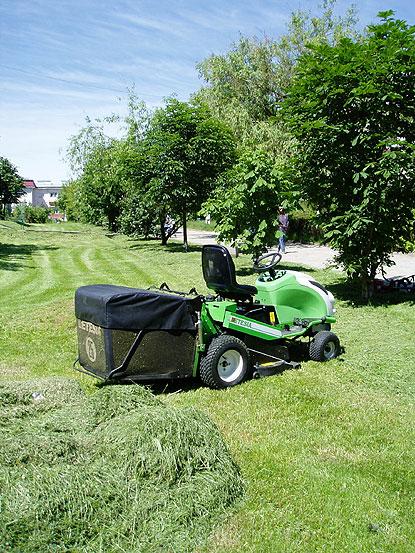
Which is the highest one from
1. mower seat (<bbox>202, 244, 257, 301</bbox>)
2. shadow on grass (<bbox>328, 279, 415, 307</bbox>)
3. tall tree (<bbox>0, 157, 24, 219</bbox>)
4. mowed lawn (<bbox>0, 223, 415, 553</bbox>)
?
tall tree (<bbox>0, 157, 24, 219</bbox>)

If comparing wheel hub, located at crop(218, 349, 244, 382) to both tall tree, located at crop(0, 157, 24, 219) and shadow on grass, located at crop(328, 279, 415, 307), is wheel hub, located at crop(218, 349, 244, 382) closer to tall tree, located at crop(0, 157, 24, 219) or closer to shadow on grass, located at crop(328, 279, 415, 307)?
shadow on grass, located at crop(328, 279, 415, 307)

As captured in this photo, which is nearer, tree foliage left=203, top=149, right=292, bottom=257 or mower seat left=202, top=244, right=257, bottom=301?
mower seat left=202, top=244, right=257, bottom=301

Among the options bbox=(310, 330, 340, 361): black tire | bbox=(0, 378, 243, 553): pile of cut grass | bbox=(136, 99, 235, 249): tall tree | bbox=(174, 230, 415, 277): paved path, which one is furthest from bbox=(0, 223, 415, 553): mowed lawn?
bbox=(136, 99, 235, 249): tall tree

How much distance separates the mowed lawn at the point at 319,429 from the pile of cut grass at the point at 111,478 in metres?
0.25

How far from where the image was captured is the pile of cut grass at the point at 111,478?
304 centimetres

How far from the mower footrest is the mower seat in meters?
0.82

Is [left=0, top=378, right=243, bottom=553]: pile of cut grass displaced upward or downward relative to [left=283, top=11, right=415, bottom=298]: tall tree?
downward

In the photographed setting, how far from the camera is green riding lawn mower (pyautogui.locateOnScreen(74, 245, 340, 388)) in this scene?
5160 millimetres

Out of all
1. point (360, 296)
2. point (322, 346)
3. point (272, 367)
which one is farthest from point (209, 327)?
point (360, 296)

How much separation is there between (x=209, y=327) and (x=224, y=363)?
45cm

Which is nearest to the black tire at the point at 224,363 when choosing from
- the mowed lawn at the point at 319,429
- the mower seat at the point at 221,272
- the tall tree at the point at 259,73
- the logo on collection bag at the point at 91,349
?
the mowed lawn at the point at 319,429

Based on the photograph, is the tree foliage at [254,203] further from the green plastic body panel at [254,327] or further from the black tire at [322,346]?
the green plastic body panel at [254,327]

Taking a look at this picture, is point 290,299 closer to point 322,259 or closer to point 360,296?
point 360,296

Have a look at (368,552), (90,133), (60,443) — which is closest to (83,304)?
(60,443)
